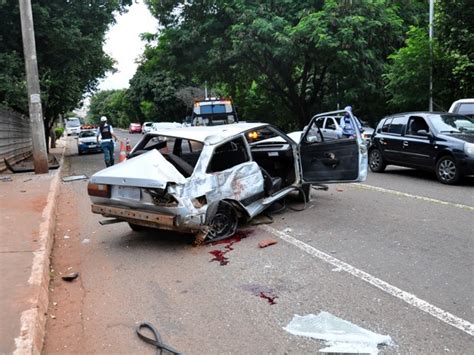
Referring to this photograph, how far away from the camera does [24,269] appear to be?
515 cm

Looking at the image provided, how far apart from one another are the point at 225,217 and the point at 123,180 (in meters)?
1.52

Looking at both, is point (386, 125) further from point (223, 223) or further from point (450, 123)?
point (223, 223)

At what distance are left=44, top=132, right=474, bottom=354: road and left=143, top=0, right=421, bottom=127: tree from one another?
43.3 feet

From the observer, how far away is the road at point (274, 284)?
386cm

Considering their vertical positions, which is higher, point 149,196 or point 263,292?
point 149,196

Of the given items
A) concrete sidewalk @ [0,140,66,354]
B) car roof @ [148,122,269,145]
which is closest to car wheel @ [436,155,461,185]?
car roof @ [148,122,269,145]

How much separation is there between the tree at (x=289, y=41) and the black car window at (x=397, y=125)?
7267mm

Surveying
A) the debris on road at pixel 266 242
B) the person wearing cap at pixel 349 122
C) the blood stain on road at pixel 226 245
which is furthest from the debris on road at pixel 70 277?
the person wearing cap at pixel 349 122

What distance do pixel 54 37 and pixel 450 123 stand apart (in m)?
13.2

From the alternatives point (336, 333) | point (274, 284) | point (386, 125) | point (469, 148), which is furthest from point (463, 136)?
point (336, 333)

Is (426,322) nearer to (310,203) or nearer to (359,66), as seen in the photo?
(310,203)

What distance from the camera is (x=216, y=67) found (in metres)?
23.3

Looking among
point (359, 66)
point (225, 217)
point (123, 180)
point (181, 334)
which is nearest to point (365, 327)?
point (181, 334)

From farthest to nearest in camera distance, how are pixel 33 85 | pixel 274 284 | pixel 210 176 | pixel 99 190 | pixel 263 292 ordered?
pixel 33 85 → pixel 99 190 → pixel 210 176 → pixel 274 284 → pixel 263 292
